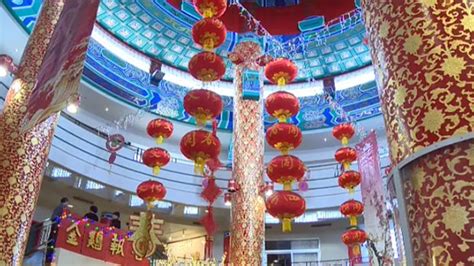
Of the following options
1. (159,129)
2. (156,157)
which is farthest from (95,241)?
(159,129)

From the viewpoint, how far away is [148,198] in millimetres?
5727

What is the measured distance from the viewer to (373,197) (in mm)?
6125

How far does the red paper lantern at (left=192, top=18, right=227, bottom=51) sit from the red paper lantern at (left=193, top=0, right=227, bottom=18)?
104 millimetres

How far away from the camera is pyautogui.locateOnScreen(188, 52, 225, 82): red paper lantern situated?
4.21 metres

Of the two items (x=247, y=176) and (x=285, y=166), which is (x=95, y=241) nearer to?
(x=247, y=176)

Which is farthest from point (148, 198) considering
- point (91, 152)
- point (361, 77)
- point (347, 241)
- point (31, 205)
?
point (361, 77)

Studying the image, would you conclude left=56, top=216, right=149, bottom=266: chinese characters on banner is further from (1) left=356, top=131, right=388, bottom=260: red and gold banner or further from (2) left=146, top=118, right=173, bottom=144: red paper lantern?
(1) left=356, top=131, right=388, bottom=260: red and gold banner

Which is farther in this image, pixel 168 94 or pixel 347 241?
pixel 168 94

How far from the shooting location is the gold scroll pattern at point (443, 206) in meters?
1.04

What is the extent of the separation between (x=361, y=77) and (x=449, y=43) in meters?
11.2

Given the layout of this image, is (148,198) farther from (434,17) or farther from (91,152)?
(91,152)

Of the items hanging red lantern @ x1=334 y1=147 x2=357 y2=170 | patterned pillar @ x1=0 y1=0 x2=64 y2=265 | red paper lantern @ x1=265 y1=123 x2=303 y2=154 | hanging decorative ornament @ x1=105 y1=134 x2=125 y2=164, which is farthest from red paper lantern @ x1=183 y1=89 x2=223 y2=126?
hanging decorative ornament @ x1=105 y1=134 x2=125 y2=164

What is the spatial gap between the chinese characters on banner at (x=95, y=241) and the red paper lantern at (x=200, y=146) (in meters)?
4.48

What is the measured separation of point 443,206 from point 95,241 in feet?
26.8
